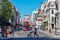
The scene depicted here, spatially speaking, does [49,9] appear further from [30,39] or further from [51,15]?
[30,39]

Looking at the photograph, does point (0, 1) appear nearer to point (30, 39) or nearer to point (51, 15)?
point (51, 15)

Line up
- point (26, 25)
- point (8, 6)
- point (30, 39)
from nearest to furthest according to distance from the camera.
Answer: point (30, 39) < point (8, 6) < point (26, 25)

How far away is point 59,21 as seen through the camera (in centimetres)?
8475

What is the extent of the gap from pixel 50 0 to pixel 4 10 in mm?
58895

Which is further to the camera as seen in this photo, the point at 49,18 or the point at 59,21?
the point at 49,18

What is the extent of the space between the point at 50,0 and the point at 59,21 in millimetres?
44138

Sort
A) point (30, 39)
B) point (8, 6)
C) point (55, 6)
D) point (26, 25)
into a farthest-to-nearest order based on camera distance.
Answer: point (55, 6) < point (26, 25) < point (8, 6) < point (30, 39)

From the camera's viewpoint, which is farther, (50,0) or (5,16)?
(50,0)

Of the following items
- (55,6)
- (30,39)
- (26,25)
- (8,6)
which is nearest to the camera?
(30,39)

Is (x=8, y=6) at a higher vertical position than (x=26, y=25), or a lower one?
higher

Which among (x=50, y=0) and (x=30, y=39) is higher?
(x=50, y=0)

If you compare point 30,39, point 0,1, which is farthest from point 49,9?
point 30,39

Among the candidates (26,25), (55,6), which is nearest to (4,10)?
(26,25)

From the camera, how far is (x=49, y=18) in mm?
123938
